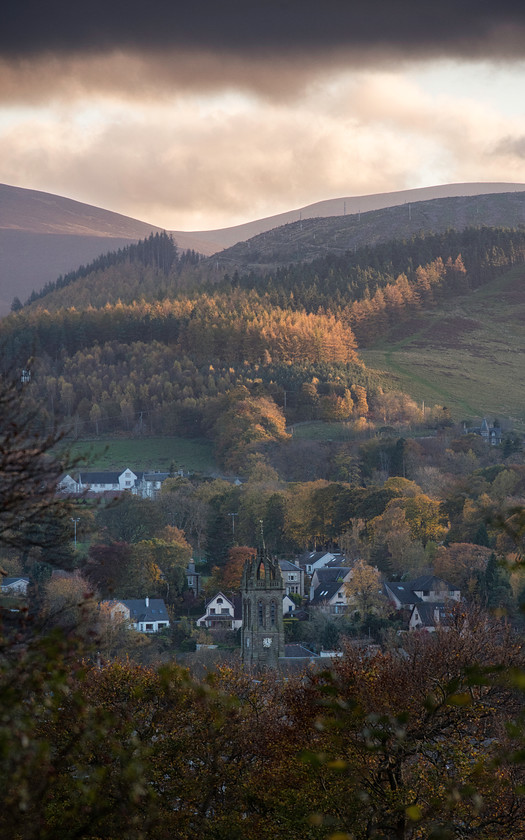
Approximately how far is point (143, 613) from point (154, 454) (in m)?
57.3

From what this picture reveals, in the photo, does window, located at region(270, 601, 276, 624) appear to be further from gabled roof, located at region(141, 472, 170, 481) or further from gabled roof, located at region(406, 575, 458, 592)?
gabled roof, located at region(141, 472, 170, 481)

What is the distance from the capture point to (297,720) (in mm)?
25078

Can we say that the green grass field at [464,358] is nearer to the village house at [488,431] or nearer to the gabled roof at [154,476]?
the village house at [488,431]

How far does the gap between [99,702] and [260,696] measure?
525cm

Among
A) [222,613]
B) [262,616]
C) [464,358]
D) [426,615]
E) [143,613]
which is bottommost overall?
[222,613]

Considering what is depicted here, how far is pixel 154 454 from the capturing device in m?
131

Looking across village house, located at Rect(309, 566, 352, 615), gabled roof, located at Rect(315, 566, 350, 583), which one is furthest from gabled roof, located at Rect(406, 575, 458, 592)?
gabled roof, located at Rect(315, 566, 350, 583)

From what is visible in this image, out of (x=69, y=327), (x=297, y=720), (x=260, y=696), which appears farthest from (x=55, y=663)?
(x=69, y=327)

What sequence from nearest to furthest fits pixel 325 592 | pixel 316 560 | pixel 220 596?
pixel 220 596
pixel 325 592
pixel 316 560

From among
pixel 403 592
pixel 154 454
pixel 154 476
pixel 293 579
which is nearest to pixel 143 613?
pixel 293 579

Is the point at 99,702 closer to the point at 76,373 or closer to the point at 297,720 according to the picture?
the point at 297,720

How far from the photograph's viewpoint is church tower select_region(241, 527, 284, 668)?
206 feet

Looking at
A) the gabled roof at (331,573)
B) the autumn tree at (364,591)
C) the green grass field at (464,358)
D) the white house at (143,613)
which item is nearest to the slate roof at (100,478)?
the gabled roof at (331,573)

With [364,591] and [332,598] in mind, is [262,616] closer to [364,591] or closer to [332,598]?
[364,591]
